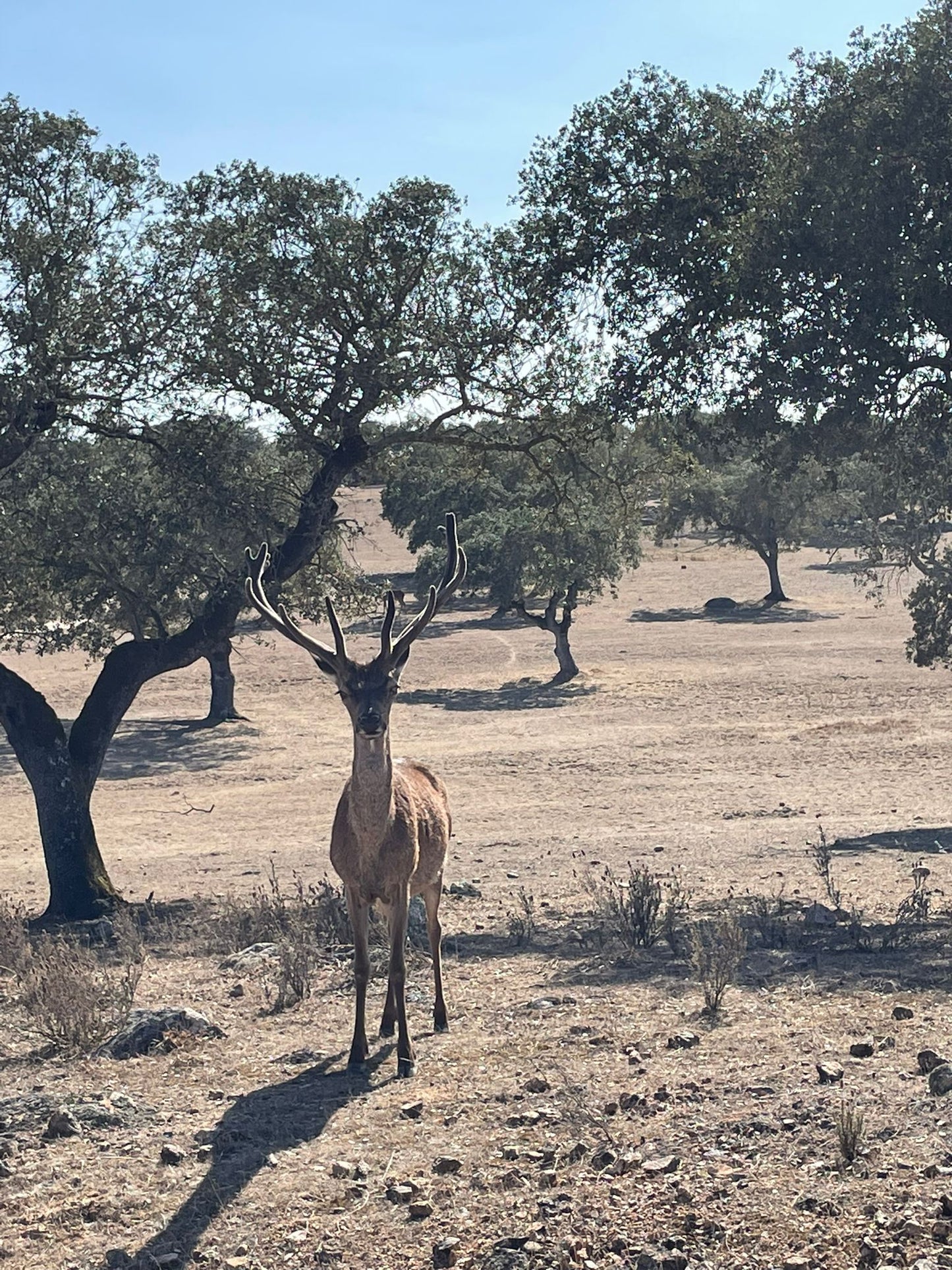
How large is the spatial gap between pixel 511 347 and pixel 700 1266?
34.8ft

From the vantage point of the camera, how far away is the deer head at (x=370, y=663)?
8.12m

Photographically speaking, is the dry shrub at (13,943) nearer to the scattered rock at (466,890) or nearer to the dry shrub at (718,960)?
the scattered rock at (466,890)

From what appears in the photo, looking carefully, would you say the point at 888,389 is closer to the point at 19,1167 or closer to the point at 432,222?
the point at 432,222

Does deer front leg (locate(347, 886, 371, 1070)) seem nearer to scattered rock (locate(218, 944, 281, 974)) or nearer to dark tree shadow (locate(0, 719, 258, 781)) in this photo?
scattered rock (locate(218, 944, 281, 974))

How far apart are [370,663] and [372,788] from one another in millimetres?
759

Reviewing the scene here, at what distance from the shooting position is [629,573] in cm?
6694

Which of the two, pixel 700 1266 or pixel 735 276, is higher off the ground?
pixel 735 276

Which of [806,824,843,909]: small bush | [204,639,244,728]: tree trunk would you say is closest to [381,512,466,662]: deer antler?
[806,824,843,909]: small bush

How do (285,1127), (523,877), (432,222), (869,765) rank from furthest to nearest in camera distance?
(869,765) → (523,877) → (432,222) → (285,1127)

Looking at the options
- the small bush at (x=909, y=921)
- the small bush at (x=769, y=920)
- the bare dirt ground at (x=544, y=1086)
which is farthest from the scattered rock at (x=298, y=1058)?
the small bush at (x=909, y=921)

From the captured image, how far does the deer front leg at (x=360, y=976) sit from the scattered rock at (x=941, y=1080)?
3218 mm

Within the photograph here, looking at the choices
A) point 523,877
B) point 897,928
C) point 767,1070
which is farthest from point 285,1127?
point 523,877

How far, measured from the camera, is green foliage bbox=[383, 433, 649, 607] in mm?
15828

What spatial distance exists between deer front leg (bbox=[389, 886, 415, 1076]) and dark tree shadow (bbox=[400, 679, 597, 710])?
26137 mm
